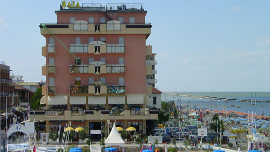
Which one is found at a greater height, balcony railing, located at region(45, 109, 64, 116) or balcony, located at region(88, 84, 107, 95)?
balcony, located at region(88, 84, 107, 95)

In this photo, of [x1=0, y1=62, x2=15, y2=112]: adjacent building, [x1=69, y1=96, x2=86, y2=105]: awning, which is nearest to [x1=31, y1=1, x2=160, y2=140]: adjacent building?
[x1=69, y1=96, x2=86, y2=105]: awning

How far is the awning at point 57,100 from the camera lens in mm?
53631

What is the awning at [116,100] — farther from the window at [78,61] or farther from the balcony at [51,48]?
the balcony at [51,48]

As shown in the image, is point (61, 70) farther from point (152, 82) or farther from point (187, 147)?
point (152, 82)

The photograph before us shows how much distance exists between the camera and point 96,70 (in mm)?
53594

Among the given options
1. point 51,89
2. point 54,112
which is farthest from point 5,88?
point 54,112

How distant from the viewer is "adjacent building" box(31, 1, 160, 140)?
176 ft

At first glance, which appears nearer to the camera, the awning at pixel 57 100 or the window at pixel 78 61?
the awning at pixel 57 100

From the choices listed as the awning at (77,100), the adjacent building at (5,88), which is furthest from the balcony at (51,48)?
the adjacent building at (5,88)

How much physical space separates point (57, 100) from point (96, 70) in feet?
23.6

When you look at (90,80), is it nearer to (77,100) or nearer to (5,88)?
(77,100)

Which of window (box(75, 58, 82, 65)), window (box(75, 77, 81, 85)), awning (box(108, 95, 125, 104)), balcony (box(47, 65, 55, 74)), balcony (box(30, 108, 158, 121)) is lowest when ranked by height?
balcony (box(30, 108, 158, 121))

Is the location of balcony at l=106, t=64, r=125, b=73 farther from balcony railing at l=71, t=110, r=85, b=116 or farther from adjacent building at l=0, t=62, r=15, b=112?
adjacent building at l=0, t=62, r=15, b=112

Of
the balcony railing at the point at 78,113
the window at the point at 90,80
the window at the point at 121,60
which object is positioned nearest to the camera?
the balcony railing at the point at 78,113
